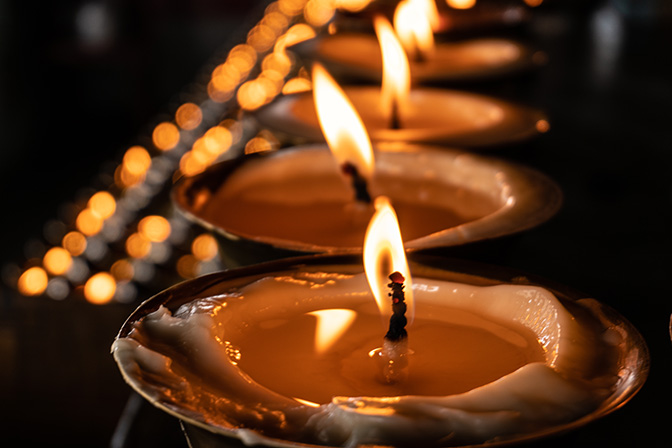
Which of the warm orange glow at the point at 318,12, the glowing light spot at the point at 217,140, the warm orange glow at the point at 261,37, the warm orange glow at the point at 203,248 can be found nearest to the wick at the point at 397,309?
the warm orange glow at the point at 203,248

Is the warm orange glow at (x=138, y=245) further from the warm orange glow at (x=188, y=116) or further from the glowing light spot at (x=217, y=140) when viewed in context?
the warm orange glow at (x=188, y=116)

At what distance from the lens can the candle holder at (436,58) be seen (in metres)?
1.15

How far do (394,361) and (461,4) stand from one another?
54.9 inches

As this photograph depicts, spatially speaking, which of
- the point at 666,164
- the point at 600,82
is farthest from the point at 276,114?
the point at 600,82

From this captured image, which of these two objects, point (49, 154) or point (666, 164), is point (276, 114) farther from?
point (49, 154)

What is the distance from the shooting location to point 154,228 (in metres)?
1.30

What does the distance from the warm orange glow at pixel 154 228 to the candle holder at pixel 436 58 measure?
0.33 metres

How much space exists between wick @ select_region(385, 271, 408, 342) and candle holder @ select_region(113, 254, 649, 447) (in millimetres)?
55

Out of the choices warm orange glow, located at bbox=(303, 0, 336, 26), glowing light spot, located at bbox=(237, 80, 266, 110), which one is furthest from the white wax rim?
warm orange glow, located at bbox=(303, 0, 336, 26)

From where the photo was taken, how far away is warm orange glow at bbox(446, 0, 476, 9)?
1719mm

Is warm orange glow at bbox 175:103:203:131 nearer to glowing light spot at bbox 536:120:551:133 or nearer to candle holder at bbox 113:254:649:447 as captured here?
glowing light spot at bbox 536:120:551:133

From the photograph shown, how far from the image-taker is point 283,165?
34.2 inches

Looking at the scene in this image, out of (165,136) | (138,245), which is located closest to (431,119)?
(138,245)

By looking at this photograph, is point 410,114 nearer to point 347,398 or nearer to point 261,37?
point 347,398
